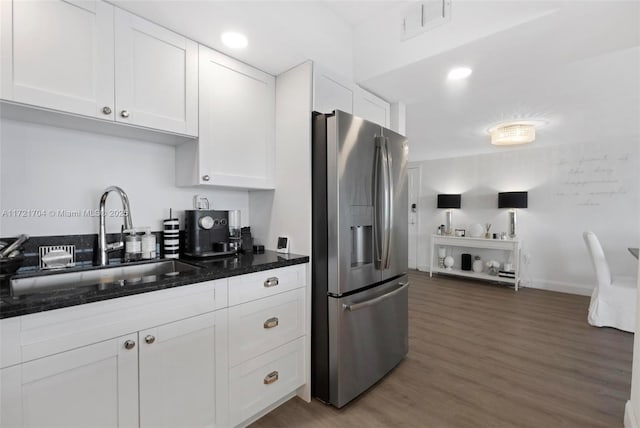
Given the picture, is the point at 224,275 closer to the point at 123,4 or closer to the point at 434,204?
the point at 123,4

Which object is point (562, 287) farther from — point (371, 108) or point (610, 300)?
point (371, 108)

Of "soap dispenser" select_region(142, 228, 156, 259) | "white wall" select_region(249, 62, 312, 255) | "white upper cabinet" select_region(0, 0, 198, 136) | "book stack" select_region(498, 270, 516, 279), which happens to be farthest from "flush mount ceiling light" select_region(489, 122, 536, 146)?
"soap dispenser" select_region(142, 228, 156, 259)

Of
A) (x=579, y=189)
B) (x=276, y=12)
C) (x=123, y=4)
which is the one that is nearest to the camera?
(x=123, y=4)

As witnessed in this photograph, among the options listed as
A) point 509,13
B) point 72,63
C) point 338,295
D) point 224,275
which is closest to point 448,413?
point 338,295

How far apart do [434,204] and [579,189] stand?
7.41ft

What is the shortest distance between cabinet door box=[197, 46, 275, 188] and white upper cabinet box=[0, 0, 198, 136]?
0.09m

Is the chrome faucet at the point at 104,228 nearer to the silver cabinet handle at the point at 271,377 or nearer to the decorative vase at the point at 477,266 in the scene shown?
the silver cabinet handle at the point at 271,377

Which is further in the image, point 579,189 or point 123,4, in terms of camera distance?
point 579,189

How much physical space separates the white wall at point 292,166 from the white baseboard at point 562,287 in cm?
485

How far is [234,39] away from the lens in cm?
168

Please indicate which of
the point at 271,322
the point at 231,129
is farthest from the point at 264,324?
the point at 231,129

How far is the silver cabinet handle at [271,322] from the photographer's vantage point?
1.69 meters

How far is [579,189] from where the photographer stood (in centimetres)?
452

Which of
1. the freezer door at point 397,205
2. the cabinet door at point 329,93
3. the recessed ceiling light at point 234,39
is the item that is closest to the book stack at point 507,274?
the freezer door at point 397,205
